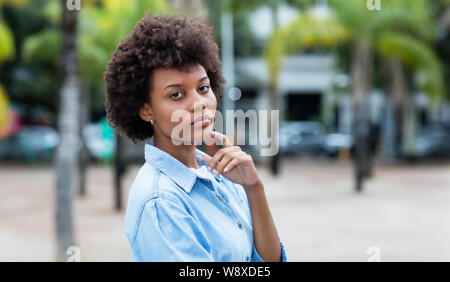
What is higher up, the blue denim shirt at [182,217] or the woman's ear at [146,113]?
the woman's ear at [146,113]

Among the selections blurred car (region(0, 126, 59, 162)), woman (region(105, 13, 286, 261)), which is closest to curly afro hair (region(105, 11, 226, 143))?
woman (region(105, 13, 286, 261))

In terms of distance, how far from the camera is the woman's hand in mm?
1454

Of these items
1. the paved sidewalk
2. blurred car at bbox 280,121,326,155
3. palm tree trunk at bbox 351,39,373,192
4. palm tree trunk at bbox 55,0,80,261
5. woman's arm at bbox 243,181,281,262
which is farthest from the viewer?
blurred car at bbox 280,121,326,155

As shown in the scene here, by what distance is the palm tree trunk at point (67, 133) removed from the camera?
20.3ft

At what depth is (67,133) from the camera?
6305 millimetres

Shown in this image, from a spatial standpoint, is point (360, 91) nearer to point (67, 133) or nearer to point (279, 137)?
point (279, 137)

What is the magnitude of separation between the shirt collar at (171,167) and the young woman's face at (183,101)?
61 mm

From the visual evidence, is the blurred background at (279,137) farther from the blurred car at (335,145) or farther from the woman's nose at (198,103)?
the woman's nose at (198,103)

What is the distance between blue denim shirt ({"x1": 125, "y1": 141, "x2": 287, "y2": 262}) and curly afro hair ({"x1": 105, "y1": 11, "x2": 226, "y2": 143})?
12cm

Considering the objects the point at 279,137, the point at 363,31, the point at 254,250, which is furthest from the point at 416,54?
the point at 254,250

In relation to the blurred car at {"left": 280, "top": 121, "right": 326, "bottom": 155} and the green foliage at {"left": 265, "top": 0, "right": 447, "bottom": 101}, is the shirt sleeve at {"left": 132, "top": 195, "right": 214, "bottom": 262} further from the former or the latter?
the blurred car at {"left": 280, "top": 121, "right": 326, "bottom": 155}

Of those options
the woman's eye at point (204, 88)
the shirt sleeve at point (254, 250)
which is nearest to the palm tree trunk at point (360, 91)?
the shirt sleeve at point (254, 250)

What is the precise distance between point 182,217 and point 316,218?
28.7ft
